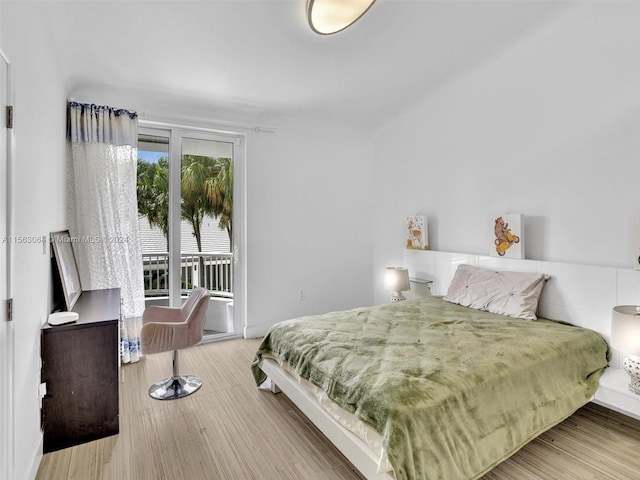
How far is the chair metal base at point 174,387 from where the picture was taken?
2.70 meters

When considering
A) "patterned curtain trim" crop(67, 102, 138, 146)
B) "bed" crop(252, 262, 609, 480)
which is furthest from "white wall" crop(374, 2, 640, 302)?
"patterned curtain trim" crop(67, 102, 138, 146)

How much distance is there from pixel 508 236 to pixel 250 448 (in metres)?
2.71

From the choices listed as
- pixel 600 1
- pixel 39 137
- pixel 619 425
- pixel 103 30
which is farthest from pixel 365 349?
pixel 600 1

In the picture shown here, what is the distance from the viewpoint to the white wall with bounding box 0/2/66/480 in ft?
5.09

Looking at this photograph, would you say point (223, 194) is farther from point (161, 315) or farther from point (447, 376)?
point (447, 376)

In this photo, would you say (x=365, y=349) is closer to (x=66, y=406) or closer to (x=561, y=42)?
(x=66, y=406)

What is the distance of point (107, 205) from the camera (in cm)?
321

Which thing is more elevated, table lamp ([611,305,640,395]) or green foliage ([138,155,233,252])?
green foliage ([138,155,233,252])

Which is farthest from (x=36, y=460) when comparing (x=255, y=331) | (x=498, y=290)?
(x=498, y=290)

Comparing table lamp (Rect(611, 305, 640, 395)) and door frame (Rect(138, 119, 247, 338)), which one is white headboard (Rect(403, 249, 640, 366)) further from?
door frame (Rect(138, 119, 247, 338))

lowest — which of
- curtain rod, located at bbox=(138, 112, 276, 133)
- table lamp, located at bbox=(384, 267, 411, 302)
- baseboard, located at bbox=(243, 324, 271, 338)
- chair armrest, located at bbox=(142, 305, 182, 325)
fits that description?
baseboard, located at bbox=(243, 324, 271, 338)

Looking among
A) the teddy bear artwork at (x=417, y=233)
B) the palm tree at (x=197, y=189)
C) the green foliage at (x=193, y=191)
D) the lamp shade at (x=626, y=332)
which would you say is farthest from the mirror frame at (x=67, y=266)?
the lamp shade at (x=626, y=332)

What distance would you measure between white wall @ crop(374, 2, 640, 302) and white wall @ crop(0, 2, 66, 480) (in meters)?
3.50

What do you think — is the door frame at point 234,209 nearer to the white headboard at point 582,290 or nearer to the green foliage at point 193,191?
the green foliage at point 193,191
